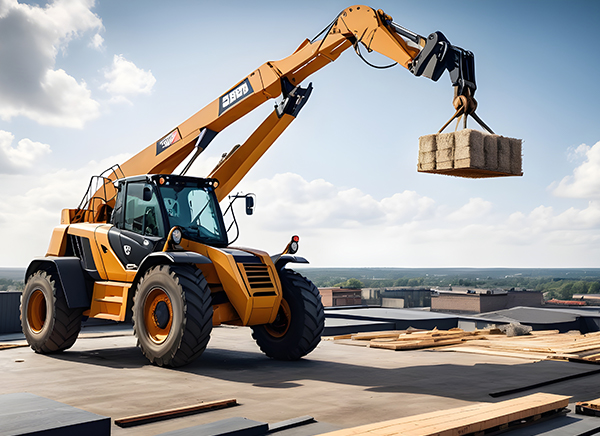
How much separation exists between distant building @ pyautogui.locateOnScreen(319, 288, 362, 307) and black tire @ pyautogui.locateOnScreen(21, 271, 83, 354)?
102 feet

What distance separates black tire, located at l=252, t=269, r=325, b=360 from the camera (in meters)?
10.2

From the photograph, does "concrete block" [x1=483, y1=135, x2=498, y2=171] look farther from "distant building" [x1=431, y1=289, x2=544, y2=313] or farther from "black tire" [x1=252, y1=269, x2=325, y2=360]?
"distant building" [x1=431, y1=289, x2=544, y2=313]

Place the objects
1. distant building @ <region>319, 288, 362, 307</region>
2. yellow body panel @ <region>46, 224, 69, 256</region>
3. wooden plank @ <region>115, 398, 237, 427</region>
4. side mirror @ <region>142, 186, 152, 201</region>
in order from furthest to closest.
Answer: distant building @ <region>319, 288, 362, 307</region>, yellow body panel @ <region>46, 224, 69, 256</region>, side mirror @ <region>142, 186, 152, 201</region>, wooden plank @ <region>115, 398, 237, 427</region>

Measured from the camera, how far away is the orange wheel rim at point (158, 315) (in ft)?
30.8

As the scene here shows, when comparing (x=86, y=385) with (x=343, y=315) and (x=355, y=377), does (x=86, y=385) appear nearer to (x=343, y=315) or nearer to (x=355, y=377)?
(x=355, y=377)

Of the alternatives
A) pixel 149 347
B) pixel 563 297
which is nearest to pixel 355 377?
pixel 149 347

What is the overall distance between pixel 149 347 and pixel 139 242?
6.39 feet

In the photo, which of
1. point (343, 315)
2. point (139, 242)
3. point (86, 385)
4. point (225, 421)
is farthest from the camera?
point (343, 315)

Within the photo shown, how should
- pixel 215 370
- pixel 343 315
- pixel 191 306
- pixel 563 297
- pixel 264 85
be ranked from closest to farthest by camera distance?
pixel 191 306 → pixel 215 370 → pixel 264 85 → pixel 343 315 → pixel 563 297

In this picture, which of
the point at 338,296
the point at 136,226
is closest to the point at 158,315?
the point at 136,226

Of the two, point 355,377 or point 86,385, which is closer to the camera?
point 86,385

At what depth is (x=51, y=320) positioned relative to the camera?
36.8ft

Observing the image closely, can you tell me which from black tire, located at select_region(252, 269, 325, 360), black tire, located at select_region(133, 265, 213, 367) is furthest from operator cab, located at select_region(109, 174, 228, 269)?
black tire, located at select_region(252, 269, 325, 360)

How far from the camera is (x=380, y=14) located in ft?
32.3
